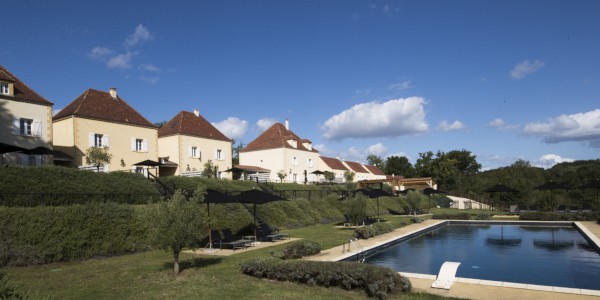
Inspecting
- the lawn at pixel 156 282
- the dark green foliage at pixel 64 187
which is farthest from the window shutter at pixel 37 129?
the lawn at pixel 156 282

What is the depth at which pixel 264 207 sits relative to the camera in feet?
79.7

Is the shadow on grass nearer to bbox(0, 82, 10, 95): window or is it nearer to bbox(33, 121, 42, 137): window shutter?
bbox(33, 121, 42, 137): window shutter

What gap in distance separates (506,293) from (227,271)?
23.5ft

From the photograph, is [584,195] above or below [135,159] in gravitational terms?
below

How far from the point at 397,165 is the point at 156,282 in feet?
314

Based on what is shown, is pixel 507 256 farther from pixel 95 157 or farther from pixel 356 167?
pixel 356 167

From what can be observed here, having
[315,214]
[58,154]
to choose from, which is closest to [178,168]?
[58,154]

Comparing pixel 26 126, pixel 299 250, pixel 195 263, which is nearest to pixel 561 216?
pixel 299 250

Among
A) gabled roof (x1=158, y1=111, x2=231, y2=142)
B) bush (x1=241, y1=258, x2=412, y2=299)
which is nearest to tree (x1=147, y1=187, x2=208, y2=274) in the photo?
bush (x1=241, y1=258, x2=412, y2=299)

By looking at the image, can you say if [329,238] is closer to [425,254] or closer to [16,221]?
[425,254]

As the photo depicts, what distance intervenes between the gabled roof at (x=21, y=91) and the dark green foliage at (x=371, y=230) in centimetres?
2302

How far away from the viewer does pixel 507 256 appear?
1573cm

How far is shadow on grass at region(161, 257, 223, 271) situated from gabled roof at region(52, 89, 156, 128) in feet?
72.1

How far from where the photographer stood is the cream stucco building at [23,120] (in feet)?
82.6
